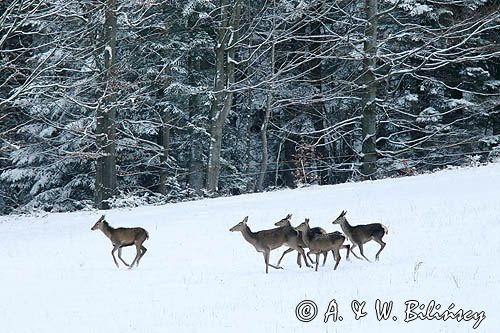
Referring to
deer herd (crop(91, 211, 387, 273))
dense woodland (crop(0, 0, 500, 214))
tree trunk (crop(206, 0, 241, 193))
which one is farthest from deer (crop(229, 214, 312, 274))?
tree trunk (crop(206, 0, 241, 193))

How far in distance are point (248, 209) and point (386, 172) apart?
39.0 ft

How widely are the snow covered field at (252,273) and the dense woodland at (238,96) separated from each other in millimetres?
6854

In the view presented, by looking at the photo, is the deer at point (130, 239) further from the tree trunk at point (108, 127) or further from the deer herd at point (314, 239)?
the tree trunk at point (108, 127)

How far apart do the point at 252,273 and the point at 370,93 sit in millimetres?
15271

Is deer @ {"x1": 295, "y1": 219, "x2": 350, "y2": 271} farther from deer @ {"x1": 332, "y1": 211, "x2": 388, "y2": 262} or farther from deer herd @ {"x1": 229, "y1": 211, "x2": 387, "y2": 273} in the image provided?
deer @ {"x1": 332, "y1": 211, "x2": 388, "y2": 262}

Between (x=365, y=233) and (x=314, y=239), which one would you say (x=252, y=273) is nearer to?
(x=314, y=239)

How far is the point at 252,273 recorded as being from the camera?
11531 mm

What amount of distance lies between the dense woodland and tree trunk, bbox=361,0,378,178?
6cm

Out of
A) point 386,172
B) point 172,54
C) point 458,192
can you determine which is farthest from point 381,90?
point 458,192

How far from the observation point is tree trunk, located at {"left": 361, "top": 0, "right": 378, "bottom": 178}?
83.8ft

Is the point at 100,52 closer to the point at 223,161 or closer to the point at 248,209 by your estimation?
the point at 223,161

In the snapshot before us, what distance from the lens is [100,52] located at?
25.8m

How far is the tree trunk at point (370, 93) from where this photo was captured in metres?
25.5

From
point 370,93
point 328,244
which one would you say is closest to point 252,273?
point 328,244
